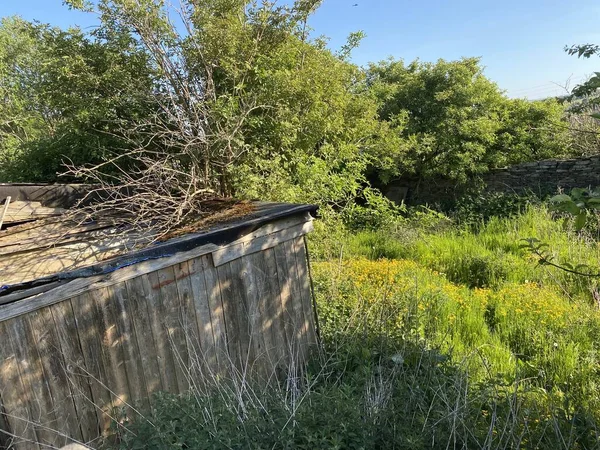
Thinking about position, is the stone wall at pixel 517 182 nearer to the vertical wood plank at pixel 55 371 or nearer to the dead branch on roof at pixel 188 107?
the dead branch on roof at pixel 188 107

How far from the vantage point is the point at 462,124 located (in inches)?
469

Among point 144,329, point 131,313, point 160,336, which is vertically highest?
point 131,313

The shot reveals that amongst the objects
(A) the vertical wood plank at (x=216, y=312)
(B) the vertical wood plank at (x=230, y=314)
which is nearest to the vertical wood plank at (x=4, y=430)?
(A) the vertical wood plank at (x=216, y=312)

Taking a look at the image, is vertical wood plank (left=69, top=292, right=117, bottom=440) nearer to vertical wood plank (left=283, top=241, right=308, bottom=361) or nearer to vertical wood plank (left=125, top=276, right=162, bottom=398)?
vertical wood plank (left=125, top=276, right=162, bottom=398)

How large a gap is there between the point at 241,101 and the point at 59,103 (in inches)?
111

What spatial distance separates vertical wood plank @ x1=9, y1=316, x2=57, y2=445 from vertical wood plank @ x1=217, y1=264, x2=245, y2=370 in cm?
141

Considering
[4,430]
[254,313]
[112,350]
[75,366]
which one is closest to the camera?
[4,430]

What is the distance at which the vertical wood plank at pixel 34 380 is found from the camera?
98.1 inches

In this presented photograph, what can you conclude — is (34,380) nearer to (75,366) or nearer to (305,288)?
(75,366)

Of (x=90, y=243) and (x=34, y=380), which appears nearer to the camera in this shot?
(x=34, y=380)

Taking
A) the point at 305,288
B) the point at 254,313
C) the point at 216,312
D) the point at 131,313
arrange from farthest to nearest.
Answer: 1. the point at 305,288
2. the point at 254,313
3. the point at 216,312
4. the point at 131,313

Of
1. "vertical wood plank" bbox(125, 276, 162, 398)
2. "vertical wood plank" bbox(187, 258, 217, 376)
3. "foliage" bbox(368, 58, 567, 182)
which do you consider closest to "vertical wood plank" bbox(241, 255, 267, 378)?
"vertical wood plank" bbox(187, 258, 217, 376)

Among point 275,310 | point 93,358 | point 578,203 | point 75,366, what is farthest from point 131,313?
point 578,203

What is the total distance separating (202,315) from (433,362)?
7.19 feet
